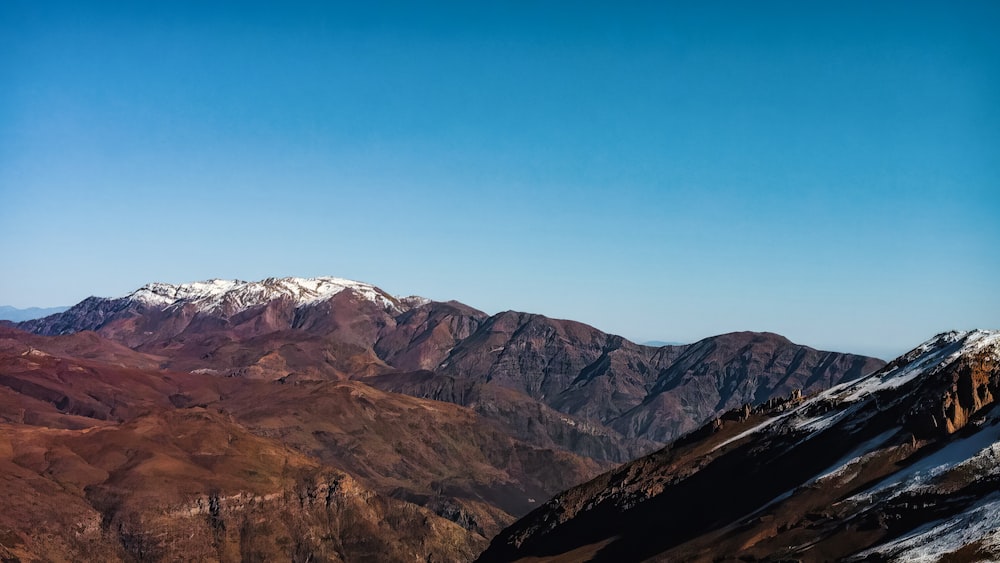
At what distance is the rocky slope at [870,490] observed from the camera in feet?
414

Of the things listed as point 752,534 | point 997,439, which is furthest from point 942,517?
point 752,534

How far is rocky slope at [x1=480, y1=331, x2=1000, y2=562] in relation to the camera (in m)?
126

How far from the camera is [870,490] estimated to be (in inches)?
5866

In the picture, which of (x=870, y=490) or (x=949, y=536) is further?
(x=870, y=490)

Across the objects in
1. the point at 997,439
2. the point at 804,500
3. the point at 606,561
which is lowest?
the point at 606,561

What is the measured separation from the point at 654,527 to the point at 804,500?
125 feet

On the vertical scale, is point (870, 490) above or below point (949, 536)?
above

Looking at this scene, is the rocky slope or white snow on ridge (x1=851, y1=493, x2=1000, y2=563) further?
the rocky slope

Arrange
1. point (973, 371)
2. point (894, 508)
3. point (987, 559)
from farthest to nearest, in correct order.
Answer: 1. point (973, 371)
2. point (894, 508)
3. point (987, 559)

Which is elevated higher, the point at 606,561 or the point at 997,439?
the point at 997,439

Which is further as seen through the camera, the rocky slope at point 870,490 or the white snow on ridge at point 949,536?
the rocky slope at point 870,490

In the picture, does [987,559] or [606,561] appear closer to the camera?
[987,559]

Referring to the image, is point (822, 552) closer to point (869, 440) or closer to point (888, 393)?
point (869, 440)

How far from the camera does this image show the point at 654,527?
18825 cm
